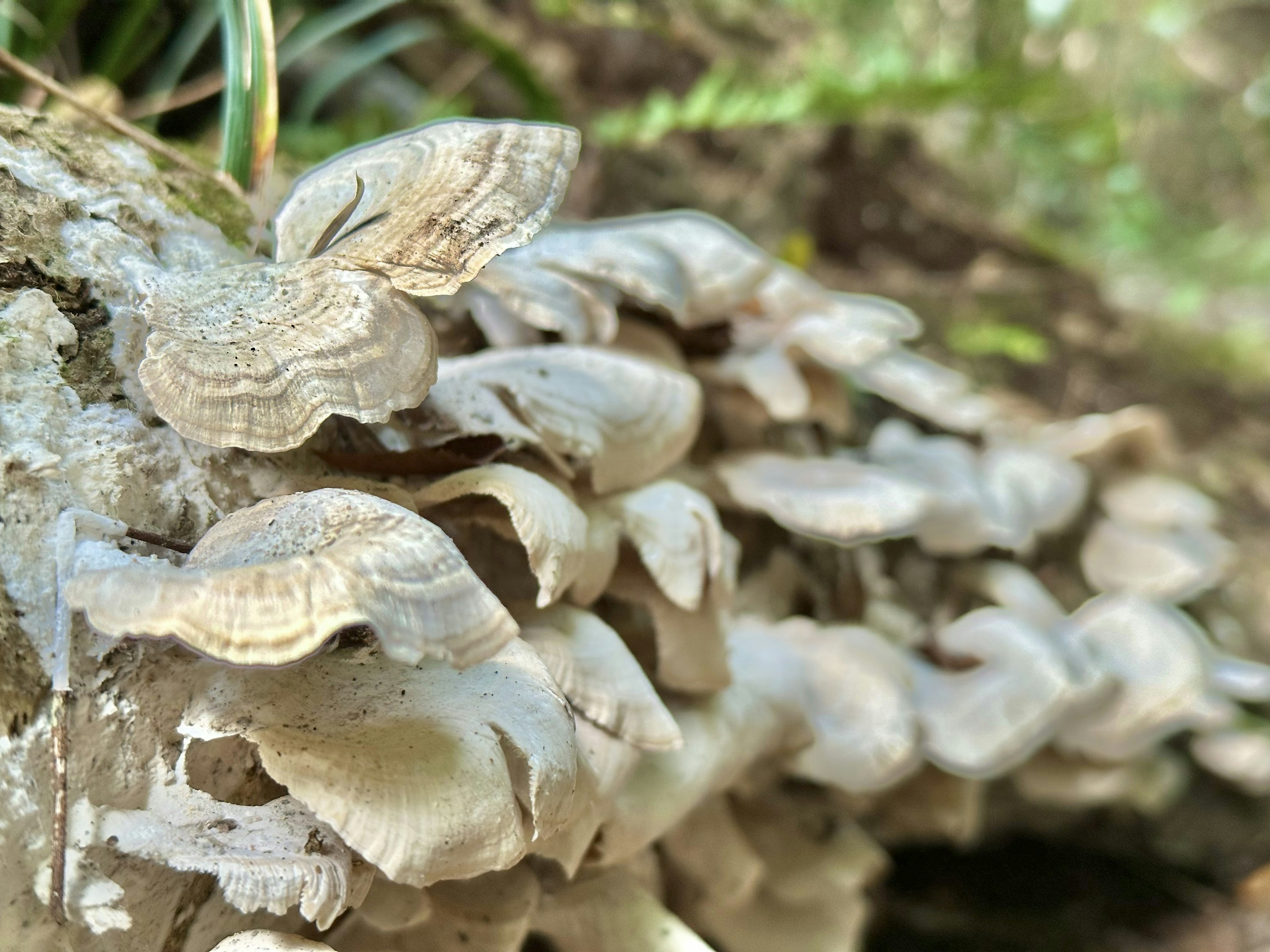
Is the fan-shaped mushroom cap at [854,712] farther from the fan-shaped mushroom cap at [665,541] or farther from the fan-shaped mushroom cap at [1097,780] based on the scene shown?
the fan-shaped mushroom cap at [1097,780]

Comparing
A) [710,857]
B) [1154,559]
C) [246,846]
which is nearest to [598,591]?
[246,846]

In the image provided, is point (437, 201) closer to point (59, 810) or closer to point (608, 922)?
point (59, 810)

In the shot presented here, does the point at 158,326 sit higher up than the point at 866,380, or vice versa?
the point at 158,326

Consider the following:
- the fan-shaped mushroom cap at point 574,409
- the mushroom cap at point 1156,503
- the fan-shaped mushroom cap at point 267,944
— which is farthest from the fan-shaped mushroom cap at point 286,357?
the mushroom cap at point 1156,503

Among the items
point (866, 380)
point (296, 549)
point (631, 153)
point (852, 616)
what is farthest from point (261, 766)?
point (631, 153)

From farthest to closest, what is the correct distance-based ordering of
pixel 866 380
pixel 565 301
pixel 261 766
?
pixel 866 380, pixel 565 301, pixel 261 766

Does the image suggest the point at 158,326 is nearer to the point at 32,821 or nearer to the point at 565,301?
the point at 32,821

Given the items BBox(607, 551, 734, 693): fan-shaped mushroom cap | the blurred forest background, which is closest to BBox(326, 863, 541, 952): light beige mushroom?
BBox(607, 551, 734, 693): fan-shaped mushroom cap
